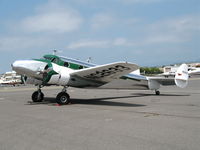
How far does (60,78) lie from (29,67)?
1597mm

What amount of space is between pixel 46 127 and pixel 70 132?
911 mm

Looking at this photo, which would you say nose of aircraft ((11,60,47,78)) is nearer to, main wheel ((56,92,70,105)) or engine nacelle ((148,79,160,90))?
main wheel ((56,92,70,105))

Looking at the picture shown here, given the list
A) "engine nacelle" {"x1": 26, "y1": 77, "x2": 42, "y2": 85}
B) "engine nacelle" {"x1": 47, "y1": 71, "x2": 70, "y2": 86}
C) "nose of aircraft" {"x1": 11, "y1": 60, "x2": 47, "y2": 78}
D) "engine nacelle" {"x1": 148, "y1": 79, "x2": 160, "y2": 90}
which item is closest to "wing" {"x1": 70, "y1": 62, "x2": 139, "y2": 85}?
"engine nacelle" {"x1": 47, "y1": 71, "x2": 70, "y2": 86}

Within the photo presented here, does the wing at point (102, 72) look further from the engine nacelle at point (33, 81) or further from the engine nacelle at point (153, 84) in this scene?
the engine nacelle at point (153, 84)

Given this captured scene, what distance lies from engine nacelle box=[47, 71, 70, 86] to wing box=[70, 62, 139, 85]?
31cm

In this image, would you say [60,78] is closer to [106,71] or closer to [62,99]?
[62,99]

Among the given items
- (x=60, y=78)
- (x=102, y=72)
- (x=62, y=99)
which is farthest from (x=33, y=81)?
(x=102, y=72)

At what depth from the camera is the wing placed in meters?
10.4

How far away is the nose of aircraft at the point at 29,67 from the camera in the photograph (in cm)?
1098

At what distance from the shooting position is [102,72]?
11.2m

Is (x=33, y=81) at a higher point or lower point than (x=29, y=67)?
lower

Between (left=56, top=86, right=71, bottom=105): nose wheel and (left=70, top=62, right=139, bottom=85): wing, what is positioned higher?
(left=70, top=62, right=139, bottom=85): wing

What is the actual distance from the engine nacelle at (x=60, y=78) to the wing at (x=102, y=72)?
0.31 metres

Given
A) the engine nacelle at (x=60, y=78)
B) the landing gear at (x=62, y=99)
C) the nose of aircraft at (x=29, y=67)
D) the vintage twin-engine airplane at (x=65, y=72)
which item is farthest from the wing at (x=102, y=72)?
the nose of aircraft at (x=29, y=67)
